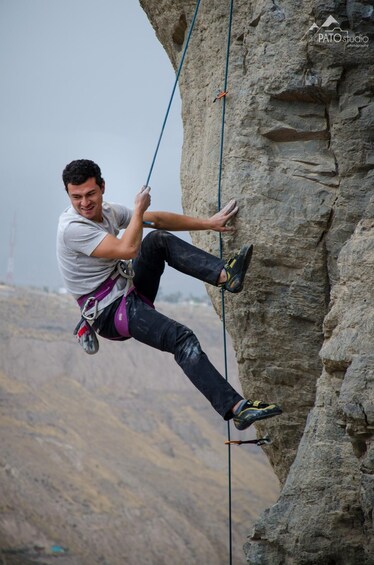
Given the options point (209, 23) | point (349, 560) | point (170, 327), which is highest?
point (209, 23)

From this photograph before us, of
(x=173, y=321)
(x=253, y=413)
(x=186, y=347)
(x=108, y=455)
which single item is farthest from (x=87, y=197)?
(x=108, y=455)

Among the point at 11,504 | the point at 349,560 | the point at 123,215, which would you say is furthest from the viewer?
the point at 11,504

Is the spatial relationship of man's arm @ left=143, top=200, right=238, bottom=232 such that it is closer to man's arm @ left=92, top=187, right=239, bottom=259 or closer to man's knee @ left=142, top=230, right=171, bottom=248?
man's arm @ left=92, top=187, right=239, bottom=259

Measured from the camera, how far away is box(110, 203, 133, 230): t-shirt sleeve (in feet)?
19.5

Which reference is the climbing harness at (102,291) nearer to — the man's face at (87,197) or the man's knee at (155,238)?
the man's knee at (155,238)

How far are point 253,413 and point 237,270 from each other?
0.97 meters

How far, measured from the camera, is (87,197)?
561 centimetres

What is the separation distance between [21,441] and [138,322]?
71.1 feet

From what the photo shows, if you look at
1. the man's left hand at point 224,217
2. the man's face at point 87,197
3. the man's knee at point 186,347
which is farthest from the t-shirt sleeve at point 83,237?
the man's left hand at point 224,217

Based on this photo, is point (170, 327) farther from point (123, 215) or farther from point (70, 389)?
point (70, 389)

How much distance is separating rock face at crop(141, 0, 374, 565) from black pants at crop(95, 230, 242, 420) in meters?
0.64

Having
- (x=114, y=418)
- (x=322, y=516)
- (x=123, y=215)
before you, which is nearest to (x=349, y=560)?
(x=322, y=516)

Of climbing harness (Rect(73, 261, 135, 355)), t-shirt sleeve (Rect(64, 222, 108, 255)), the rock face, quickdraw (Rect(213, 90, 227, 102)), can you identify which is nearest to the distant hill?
the rock face

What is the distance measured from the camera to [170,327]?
5434mm
